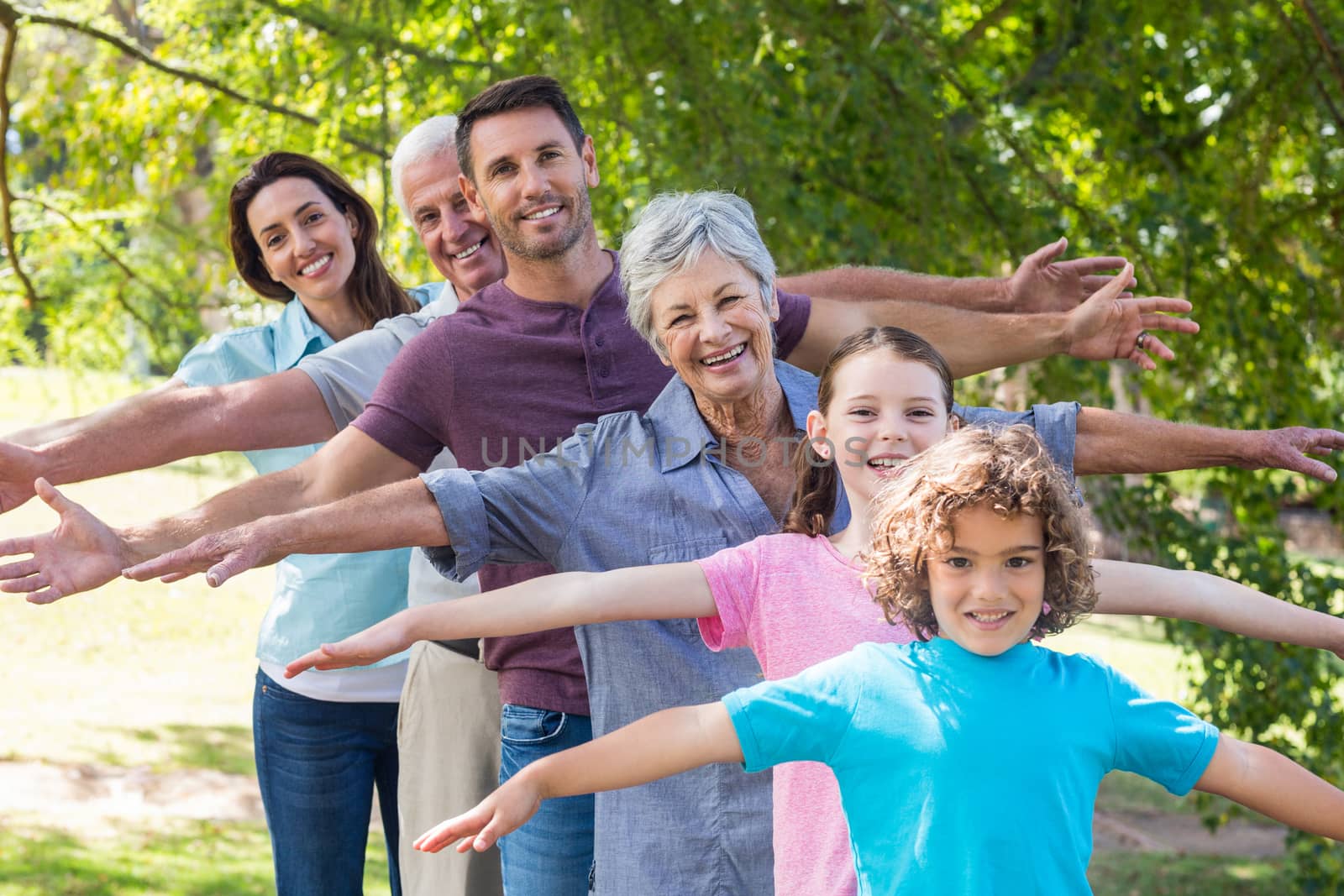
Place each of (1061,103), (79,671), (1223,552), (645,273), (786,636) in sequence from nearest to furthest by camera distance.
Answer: (786,636) → (645,273) → (1223,552) → (1061,103) → (79,671)

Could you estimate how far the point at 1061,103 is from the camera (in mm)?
5145

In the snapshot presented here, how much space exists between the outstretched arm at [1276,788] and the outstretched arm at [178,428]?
1.62m

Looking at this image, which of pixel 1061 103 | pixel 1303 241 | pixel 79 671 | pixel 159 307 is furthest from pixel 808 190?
pixel 79 671

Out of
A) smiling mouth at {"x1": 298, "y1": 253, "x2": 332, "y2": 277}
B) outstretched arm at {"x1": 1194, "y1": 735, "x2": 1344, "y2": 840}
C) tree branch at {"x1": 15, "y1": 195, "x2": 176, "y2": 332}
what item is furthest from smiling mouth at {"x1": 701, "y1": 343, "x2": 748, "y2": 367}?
tree branch at {"x1": 15, "y1": 195, "x2": 176, "y2": 332}

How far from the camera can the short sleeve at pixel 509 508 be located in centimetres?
182

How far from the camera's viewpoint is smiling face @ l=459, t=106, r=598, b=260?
2.25m

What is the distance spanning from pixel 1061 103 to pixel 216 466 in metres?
9.26

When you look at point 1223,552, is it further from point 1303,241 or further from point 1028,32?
point 1028,32

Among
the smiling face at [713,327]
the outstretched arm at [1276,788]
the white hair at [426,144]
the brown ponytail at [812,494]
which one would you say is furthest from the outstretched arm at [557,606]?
the white hair at [426,144]

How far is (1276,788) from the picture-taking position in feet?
4.70

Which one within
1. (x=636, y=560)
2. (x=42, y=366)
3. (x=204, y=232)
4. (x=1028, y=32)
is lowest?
(x=636, y=560)

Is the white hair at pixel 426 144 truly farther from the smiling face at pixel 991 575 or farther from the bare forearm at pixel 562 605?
the smiling face at pixel 991 575

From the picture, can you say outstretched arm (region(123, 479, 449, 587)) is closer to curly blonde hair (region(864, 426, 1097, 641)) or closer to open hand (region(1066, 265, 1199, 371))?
curly blonde hair (region(864, 426, 1097, 641))

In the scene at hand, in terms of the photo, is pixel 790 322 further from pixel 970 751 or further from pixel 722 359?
pixel 970 751
